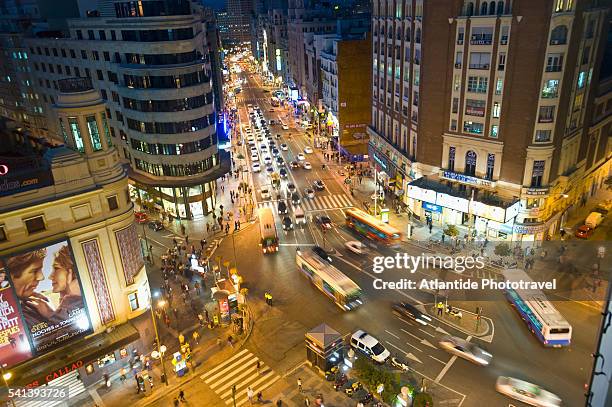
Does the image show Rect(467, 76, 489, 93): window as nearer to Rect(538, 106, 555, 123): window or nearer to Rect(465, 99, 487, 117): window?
Rect(465, 99, 487, 117): window

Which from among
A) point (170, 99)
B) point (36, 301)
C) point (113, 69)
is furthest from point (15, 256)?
point (113, 69)

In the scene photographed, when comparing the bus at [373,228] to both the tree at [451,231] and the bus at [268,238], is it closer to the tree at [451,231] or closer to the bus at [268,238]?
the tree at [451,231]

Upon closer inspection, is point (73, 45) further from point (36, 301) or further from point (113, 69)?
point (36, 301)

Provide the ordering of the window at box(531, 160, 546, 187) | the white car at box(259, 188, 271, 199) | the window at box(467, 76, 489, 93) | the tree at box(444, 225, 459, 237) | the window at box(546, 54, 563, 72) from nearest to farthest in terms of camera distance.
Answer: the window at box(546, 54, 563, 72) < the window at box(531, 160, 546, 187) < the window at box(467, 76, 489, 93) < the tree at box(444, 225, 459, 237) < the white car at box(259, 188, 271, 199)

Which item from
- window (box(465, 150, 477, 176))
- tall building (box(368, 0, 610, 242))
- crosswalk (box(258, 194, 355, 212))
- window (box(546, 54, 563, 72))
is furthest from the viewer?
crosswalk (box(258, 194, 355, 212))

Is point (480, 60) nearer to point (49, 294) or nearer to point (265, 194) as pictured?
point (265, 194)

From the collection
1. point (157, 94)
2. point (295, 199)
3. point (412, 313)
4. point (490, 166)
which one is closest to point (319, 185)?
point (295, 199)

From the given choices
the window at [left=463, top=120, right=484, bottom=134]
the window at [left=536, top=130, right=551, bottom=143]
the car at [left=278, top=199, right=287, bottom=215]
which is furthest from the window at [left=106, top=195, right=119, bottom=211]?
the window at [left=536, top=130, right=551, bottom=143]
